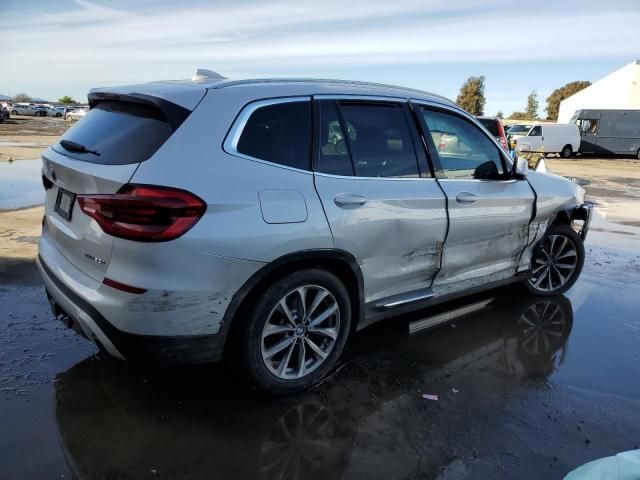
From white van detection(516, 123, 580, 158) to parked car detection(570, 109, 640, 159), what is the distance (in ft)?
2.89

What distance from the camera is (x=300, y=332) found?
10.3 ft

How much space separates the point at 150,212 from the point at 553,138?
3117cm

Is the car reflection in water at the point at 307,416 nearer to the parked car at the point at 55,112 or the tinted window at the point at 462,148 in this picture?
the tinted window at the point at 462,148

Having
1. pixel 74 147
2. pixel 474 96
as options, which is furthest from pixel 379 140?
pixel 474 96

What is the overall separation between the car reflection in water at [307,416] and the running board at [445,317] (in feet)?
1.14

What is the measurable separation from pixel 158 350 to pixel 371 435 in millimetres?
1244

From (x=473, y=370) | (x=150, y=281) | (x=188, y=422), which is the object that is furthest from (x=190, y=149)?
(x=473, y=370)

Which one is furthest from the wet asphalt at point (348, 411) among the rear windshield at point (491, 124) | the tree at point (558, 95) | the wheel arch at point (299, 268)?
the tree at point (558, 95)

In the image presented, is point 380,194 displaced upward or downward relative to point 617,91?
downward

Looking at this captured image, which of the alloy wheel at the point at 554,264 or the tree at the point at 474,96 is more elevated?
the tree at the point at 474,96

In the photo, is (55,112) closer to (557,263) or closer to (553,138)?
(553,138)

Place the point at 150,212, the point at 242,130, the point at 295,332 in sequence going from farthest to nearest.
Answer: the point at 295,332 < the point at 242,130 < the point at 150,212

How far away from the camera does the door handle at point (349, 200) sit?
3.09 metres

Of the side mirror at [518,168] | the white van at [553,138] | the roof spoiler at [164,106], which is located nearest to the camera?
the roof spoiler at [164,106]
